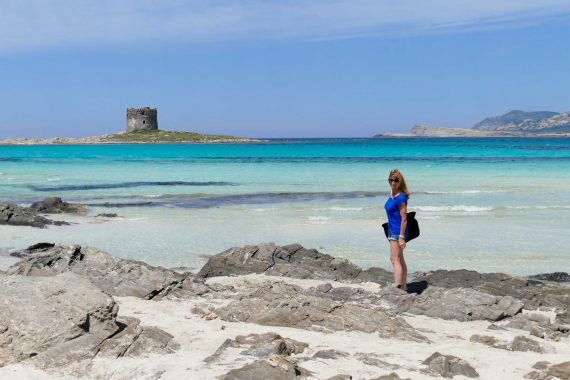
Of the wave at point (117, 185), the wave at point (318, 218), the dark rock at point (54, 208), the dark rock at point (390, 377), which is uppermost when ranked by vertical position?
the dark rock at point (390, 377)

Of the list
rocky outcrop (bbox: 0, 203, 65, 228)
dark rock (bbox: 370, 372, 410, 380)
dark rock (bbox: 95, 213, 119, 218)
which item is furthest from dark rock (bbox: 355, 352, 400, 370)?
dark rock (bbox: 95, 213, 119, 218)

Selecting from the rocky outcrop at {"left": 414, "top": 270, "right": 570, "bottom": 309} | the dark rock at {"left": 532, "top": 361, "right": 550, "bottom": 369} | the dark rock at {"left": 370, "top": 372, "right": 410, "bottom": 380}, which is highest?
the dark rock at {"left": 370, "top": 372, "right": 410, "bottom": 380}

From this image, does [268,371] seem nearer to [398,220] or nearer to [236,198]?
[398,220]

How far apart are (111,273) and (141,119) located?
12889cm

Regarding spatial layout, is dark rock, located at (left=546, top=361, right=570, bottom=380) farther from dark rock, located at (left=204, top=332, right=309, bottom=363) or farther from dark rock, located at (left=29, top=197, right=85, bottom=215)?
dark rock, located at (left=29, top=197, right=85, bottom=215)

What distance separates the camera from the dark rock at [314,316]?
732cm

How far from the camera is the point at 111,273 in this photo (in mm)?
9070

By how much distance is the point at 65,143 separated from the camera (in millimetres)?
141875

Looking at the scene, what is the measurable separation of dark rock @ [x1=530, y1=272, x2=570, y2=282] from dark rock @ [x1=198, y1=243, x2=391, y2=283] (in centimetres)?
263


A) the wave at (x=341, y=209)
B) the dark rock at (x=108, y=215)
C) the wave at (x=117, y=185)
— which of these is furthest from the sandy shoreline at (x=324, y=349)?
the wave at (x=117, y=185)

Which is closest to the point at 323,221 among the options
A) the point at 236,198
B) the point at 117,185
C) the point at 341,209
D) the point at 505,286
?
the point at 341,209

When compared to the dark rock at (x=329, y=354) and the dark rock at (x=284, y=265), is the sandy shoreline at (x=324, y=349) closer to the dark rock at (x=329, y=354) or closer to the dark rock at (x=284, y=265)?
the dark rock at (x=329, y=354)

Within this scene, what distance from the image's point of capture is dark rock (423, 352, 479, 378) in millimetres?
6000

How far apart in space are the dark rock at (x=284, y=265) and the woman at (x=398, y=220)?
1.01 metres
